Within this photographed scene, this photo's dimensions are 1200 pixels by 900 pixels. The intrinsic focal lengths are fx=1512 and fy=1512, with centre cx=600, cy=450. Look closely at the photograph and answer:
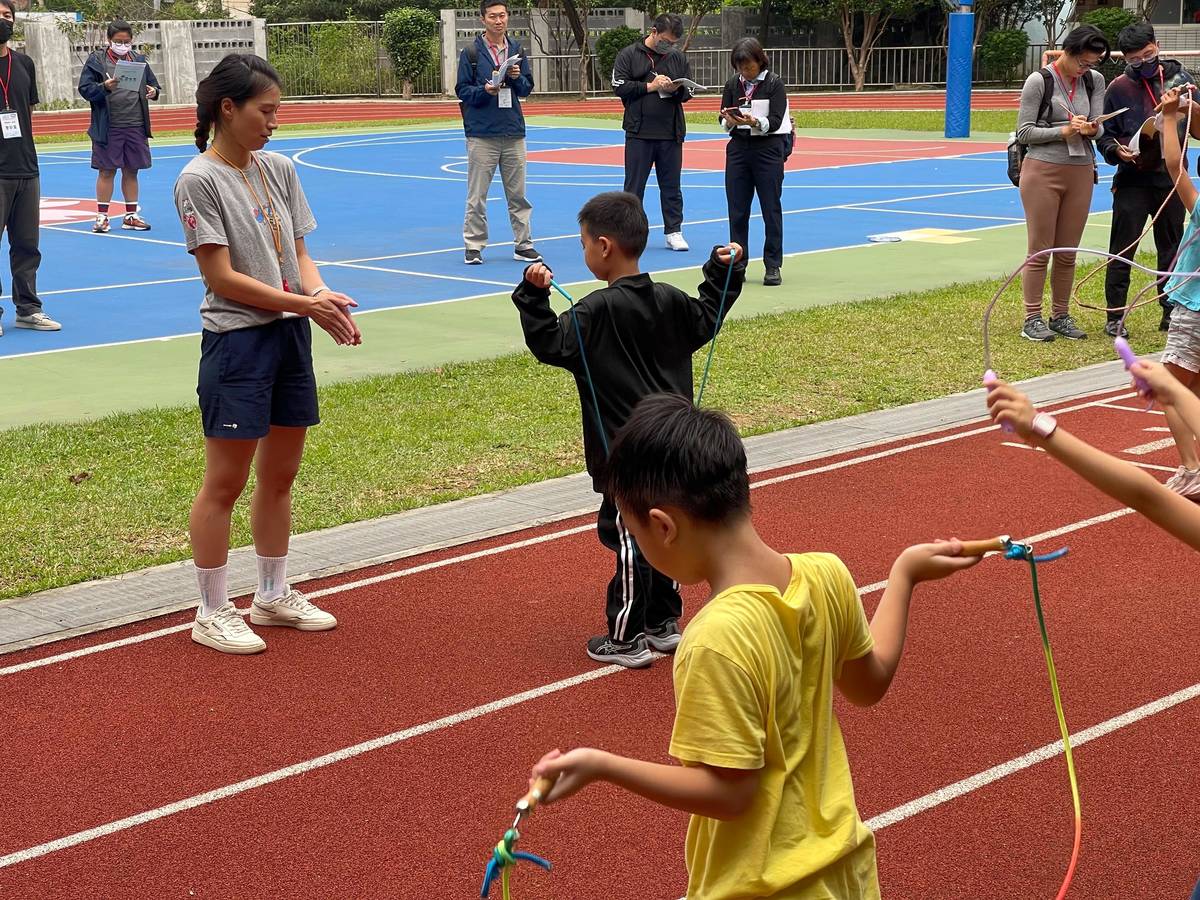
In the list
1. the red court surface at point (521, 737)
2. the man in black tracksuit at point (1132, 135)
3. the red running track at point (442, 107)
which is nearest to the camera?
the red court surface at point (521, 737)

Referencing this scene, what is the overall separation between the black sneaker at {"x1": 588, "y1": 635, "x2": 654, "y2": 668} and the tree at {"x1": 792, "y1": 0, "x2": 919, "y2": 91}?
145ft

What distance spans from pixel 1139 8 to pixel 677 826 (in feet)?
159

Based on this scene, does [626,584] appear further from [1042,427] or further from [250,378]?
[1042,427]

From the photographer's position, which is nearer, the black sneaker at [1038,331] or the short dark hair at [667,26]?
the black sneaker at [1038,331]

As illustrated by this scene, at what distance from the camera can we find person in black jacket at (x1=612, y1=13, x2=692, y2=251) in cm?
1505

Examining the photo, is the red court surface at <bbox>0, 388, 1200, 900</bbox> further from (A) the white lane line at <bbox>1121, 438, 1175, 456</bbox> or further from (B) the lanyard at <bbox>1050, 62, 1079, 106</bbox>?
(B) the lanyard at <bbox>1050, 62, 1079, 106</bbox>

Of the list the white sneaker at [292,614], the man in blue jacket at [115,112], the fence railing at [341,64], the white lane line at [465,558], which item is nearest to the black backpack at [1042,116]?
the white lane line at [465,558]

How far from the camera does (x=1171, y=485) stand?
750cm

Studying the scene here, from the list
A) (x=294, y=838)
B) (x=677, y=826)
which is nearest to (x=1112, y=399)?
(x=677, y=826)

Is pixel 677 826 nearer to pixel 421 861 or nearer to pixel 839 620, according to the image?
pixel 421 861

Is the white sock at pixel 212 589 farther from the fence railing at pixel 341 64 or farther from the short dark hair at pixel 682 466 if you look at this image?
the fence railing at pixel 341 64

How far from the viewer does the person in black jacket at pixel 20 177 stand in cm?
1162

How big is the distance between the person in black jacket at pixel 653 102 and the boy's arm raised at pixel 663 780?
1301 centimetres

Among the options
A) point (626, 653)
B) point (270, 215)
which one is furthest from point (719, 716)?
point (270, 215)
